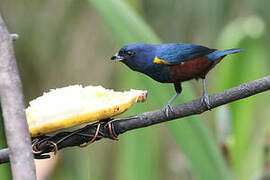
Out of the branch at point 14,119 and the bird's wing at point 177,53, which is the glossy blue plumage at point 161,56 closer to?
the bird's wing at point 177,53

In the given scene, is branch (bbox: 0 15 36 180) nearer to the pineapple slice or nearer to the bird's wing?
the pineapple slice

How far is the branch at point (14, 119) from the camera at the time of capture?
0.57 meters

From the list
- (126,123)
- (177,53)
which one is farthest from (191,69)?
(126,123)

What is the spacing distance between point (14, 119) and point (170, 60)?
108cm

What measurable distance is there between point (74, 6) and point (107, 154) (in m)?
0.92

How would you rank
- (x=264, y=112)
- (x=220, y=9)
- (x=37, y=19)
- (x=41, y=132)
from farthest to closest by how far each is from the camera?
(x=37, y=19)
(x=220, y=9)
(x=264, y=112)
(x=41, y=132)

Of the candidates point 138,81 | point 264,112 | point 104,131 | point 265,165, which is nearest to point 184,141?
point 104,131

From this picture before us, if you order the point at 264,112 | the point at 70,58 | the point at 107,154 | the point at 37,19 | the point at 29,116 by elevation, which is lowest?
the point at 107,154

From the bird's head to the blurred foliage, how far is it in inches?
1.9

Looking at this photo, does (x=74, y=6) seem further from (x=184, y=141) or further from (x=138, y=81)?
(x=184, y=141)

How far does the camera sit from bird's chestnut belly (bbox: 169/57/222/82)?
1.60 meters

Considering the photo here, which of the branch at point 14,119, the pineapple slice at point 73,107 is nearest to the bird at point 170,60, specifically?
the pineapple slice at point 73,107

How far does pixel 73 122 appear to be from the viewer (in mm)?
1068

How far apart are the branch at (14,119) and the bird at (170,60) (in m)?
0.93
